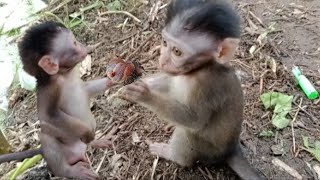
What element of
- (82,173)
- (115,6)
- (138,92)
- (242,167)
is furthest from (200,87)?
(115,6)

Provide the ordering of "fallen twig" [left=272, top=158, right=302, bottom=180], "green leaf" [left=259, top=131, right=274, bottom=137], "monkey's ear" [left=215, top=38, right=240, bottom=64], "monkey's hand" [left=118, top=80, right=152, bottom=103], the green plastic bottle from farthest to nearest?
the green plastic bottle → "green leaf" [left=259, top=131, right=274, bottom=137] → "fallen twig" [left=272, top=158, right=302, bottom=180] → "monkey's hand" [left=118, top=80, right=152, bottom=103] → "monkey's ear" [left=215, top=38, right=240, bottom=64]

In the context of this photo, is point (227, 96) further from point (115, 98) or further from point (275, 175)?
point (115, 98)

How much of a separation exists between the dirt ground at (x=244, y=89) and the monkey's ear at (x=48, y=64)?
1.06 m

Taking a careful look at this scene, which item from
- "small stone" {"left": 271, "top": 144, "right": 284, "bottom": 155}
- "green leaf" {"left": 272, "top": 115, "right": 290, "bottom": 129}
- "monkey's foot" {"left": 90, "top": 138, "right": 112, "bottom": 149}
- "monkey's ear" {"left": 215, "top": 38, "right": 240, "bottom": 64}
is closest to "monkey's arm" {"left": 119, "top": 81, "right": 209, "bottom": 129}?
"monkey's ear" {"left": 215, "top": 38, "right": 240, "bottom": 64}

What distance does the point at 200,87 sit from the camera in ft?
13.7

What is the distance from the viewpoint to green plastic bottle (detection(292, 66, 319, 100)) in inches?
Answer: 214

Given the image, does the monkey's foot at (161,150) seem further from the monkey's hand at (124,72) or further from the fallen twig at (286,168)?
the fallen twig at (286,168)

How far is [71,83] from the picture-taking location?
4656 millimetres

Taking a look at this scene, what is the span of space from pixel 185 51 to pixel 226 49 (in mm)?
308

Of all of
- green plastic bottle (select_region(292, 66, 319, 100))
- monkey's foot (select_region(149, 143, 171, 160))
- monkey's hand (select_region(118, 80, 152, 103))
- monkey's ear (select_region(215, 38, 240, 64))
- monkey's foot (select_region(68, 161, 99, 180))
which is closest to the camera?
monkey's ear (select_region(215, 38, 240, 64))

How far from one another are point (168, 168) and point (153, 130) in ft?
1.64

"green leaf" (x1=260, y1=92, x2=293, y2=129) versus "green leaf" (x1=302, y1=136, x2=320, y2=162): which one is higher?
"green leaf" (x1=260, y1=92, x2=293, y2=129)

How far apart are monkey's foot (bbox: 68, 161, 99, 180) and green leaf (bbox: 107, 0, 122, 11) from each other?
8.44ft

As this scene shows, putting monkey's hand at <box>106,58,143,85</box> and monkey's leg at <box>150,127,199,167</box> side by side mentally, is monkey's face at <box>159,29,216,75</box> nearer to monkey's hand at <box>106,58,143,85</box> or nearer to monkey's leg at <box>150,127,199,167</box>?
monkey's hand at <box>106,58,143,85</box>
